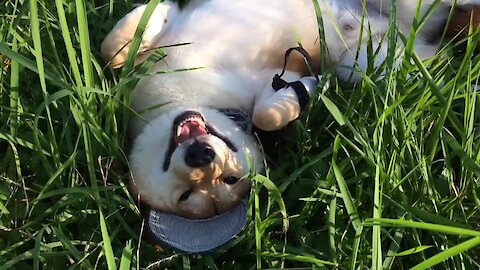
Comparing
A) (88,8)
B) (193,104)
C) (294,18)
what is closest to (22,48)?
(88,8)

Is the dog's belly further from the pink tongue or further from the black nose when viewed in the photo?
the black nose

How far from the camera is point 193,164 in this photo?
6.41 feet

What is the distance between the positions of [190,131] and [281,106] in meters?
0.26

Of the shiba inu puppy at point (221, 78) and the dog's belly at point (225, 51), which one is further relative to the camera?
the dog's belly at point (225, 51)

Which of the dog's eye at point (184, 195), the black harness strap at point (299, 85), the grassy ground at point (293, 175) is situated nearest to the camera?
the grassy ground at point (293, 175)

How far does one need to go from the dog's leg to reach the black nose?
0.68 ft

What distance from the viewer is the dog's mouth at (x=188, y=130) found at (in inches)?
80.7

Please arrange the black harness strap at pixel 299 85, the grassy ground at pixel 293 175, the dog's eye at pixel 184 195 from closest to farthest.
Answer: the grassy ground at pixel 293 175, the dog's eye at pixel 184 195, the black harness strap at pixel 299 85

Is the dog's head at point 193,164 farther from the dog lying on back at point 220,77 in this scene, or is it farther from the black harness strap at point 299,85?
the black harness strap at point 299,85

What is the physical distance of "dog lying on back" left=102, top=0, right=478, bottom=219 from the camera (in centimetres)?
201

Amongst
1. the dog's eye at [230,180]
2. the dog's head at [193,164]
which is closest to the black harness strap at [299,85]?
the dog's head at [193,164]

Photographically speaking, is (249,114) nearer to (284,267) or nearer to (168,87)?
(168,87)

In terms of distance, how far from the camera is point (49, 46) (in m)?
2.32

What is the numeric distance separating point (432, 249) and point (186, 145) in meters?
0.68
